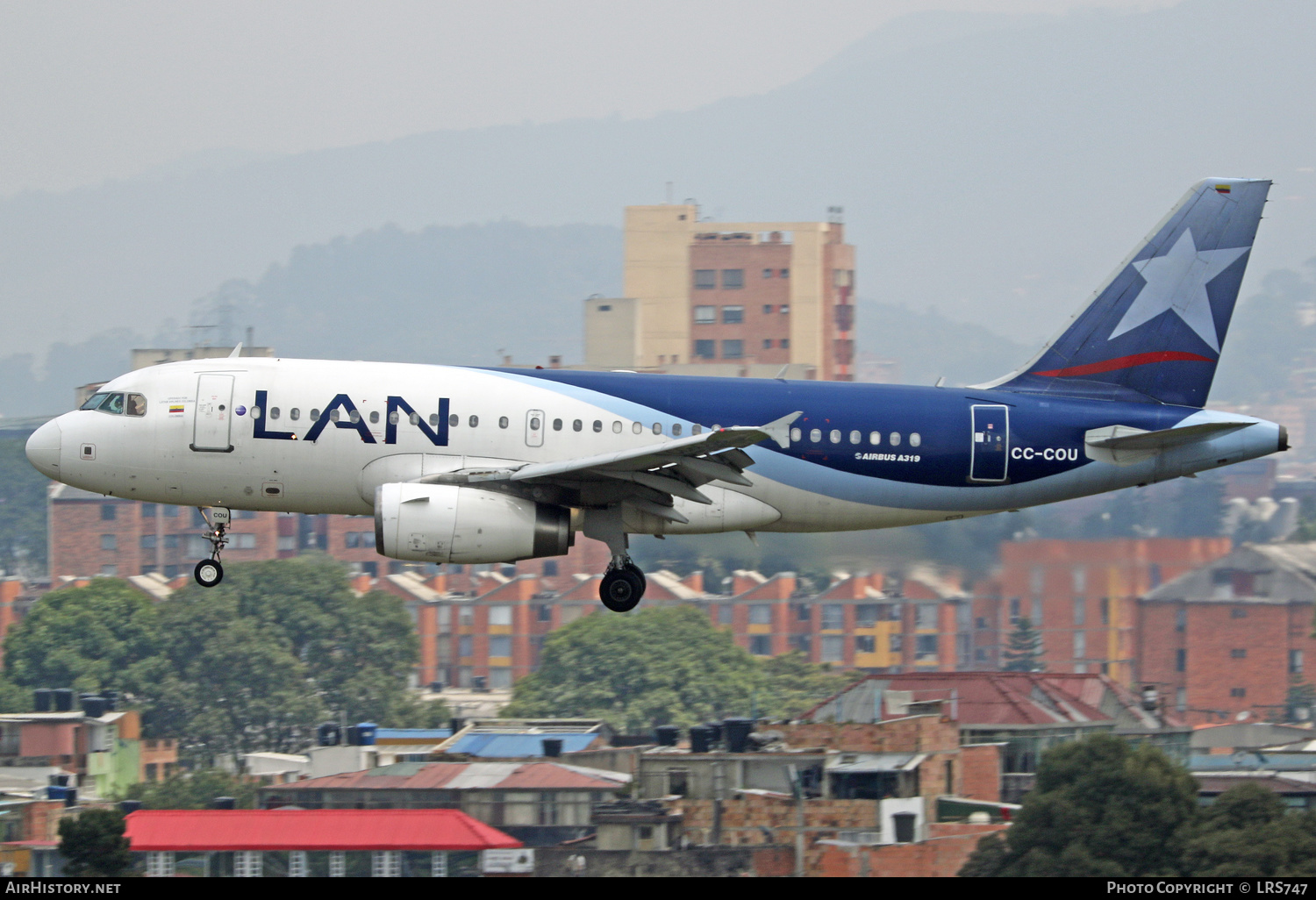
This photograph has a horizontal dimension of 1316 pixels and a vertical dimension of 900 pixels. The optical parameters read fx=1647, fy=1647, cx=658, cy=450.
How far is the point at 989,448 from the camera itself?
30203mm

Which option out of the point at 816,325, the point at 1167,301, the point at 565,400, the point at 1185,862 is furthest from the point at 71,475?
the point at 816,325

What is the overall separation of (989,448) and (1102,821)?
887 inches

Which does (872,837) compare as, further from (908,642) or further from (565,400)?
(908,642)

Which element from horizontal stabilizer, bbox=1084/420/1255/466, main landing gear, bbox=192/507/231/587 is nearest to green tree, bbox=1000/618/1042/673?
horizontal stabilizer, bbox=1084/420/1255/466

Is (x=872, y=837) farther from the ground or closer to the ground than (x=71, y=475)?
closer to the ground

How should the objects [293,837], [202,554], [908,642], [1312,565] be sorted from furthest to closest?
1. [202,554]
2. [908,642]
3. [1312,565]
4. [293,837]

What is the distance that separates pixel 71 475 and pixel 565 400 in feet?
29.3

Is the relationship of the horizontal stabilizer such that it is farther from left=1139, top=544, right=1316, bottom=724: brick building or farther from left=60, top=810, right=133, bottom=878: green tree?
left=1139, top=544, right=1316, bottom=724: brick building

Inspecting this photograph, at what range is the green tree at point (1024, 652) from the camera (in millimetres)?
78062

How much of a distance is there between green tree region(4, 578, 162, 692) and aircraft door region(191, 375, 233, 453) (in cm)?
7211

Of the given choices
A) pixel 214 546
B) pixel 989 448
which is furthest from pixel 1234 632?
pixel 214 546

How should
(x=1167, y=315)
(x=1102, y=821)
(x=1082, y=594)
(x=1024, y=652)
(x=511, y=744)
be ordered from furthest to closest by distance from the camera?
(x=1024, y=652) → (x=511, y=744) → (x=1082, y=594) → (x=1102, y=821) → (x=1167, y=315)

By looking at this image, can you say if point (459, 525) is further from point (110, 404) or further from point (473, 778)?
point (473, 778)

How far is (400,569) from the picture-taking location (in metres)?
130
